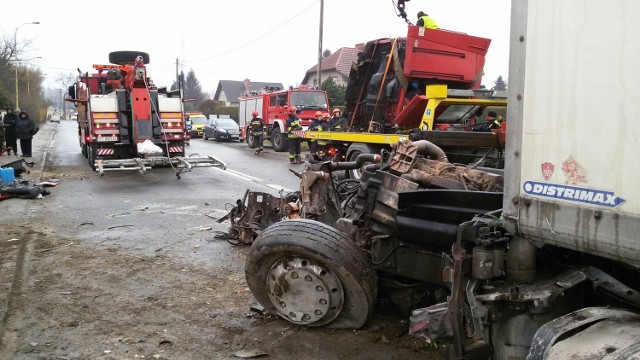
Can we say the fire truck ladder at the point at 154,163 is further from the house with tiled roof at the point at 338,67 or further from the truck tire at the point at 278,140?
the house with tiled roof at the point at 338,67

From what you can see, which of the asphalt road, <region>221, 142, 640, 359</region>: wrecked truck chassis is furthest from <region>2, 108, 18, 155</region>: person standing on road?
<region>221, 142, 640, 359</region>: wrecked truck chassis

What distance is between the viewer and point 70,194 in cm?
990

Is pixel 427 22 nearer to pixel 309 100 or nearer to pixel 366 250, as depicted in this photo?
pixel 366 250

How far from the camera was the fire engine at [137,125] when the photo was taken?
12375 mm

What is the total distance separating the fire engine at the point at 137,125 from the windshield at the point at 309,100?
26.4 feet

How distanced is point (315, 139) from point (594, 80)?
11010mm

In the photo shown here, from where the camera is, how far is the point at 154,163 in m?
12.1

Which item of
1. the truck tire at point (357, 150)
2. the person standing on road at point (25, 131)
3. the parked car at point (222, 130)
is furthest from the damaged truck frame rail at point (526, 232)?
the parked car at point (222, 130)

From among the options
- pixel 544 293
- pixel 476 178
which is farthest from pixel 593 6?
pixel 476 178

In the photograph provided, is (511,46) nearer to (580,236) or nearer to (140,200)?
(580,236)

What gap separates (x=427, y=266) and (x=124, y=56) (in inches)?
581

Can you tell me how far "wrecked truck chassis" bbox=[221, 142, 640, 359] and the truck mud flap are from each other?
27.8ft

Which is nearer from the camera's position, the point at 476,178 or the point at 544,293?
the point at 544,293

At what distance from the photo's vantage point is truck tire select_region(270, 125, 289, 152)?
69.2ft
